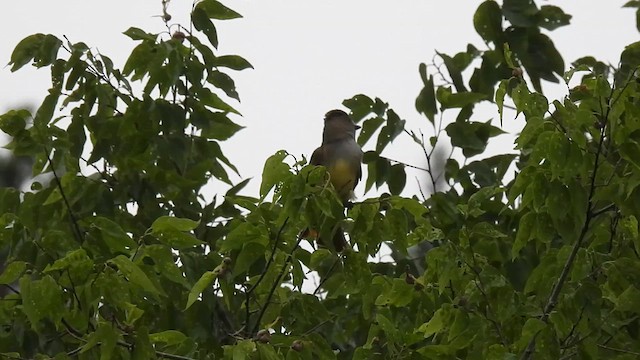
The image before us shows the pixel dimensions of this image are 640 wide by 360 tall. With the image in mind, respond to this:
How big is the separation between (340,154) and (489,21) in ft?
6.87

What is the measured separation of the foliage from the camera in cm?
396

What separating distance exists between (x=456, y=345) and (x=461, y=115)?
175cm

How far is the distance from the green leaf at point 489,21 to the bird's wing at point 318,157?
2162 mm

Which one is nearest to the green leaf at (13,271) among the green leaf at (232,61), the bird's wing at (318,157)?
the green leaf at (232,61)

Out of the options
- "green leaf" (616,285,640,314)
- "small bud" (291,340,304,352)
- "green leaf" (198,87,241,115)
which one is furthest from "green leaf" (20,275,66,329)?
"green leaf" (198,87,241,115)

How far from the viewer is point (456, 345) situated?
165 inches

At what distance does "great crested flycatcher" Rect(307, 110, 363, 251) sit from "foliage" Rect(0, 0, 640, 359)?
119 cm

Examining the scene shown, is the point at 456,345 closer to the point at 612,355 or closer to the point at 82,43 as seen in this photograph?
the point at 612,355

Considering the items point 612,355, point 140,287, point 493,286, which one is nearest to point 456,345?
point 493,286

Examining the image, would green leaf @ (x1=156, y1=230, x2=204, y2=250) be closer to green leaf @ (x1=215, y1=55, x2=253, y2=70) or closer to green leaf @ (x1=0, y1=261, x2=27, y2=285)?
green leaf @ (x1=0, y1=261, x2=27, y2=285)

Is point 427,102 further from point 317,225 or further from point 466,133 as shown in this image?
point 317,225

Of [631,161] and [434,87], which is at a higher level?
[434,87]

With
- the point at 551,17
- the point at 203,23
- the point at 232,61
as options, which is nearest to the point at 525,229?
the point at 551,17

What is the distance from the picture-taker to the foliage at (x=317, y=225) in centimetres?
396
